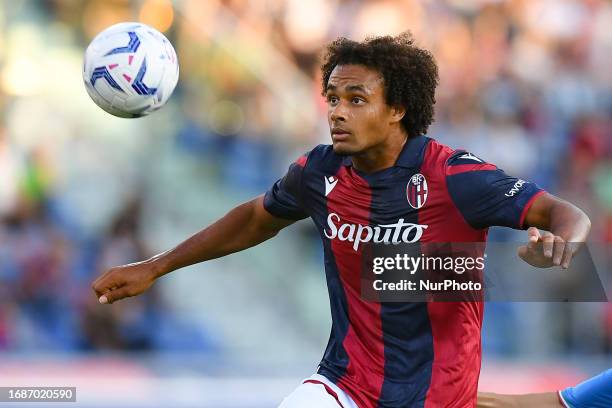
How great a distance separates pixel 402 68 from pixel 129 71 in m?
1.45

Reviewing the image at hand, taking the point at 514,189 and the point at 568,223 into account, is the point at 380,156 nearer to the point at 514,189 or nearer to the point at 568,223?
the point at 514,189

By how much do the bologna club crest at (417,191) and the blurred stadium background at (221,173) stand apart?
15.1ft

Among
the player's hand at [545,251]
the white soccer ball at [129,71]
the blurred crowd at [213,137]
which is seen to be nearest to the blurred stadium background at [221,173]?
the blurred crowd at [213,137]

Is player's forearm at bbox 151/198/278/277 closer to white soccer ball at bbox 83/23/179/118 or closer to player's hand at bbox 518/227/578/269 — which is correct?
white soccer ball at bbox 83/23/179/118

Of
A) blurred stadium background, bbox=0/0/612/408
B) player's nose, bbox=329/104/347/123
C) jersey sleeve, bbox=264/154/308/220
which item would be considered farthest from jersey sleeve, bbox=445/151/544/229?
blurred stadium background, bbox=0/0/612/408

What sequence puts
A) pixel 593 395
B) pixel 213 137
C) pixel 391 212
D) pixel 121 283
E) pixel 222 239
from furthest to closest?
pixel 213 137
pixel 593 395
pixel 222 239
pixel 121 283
pixel 391 212

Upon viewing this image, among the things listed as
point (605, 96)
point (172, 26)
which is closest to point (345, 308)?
point (172, 26)

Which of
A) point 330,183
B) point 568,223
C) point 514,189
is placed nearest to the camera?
point 568,223

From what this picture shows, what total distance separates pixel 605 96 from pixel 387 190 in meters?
8.66

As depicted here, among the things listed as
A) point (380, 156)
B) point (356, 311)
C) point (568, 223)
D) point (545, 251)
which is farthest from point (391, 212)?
point (545, 251)

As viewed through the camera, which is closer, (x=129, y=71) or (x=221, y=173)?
(x=129, y=71)

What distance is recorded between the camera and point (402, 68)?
5637 millimetres

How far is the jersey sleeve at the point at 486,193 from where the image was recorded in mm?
5078

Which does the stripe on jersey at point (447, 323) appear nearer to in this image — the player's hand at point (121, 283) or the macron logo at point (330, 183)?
the macron logo at point (330, 183)
